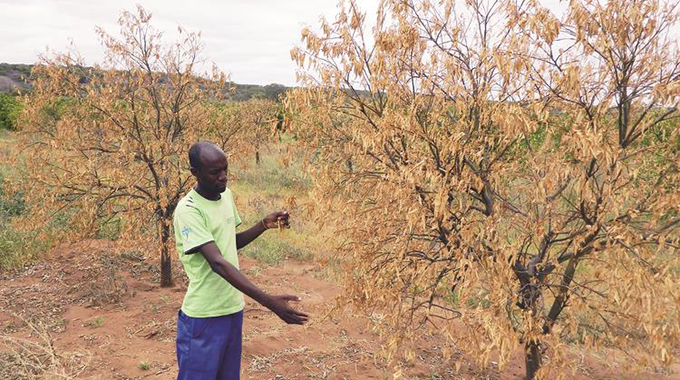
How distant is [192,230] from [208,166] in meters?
0.32

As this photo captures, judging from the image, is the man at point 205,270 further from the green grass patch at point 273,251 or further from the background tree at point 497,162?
the green grass patch at point 273,251

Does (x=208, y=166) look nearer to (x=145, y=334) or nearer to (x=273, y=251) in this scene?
(x=145, y=334)

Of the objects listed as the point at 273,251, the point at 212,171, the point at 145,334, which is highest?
the point at 212,171

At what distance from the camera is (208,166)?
2525mm

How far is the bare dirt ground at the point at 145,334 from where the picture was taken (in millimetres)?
4395

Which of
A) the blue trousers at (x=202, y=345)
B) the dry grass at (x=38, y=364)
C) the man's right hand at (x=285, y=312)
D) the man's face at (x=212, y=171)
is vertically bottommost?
the dry grass at (x=38, y=364)

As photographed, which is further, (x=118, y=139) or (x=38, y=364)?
(x=118, y=139)

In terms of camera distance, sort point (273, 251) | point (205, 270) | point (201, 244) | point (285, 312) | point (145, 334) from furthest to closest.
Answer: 1. point (273, 251)
2. point (145, 334)
3. point (205, 270)
4. point (201, 244)
5. point (285, 312)

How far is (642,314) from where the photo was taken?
242cm

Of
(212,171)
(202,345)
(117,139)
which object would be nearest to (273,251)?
(117,139)

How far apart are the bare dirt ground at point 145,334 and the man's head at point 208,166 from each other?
1305mm

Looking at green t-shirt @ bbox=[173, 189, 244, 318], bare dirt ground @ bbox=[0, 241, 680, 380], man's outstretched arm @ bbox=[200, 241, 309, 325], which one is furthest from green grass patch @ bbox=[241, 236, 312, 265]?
man's outstretched arm @ bbox=[200, 241, 309, 325]

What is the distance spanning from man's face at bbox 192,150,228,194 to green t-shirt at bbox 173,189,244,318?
0.27ft

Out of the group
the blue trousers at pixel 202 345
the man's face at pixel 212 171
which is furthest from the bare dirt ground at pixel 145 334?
the man's face at pixel 212 171
